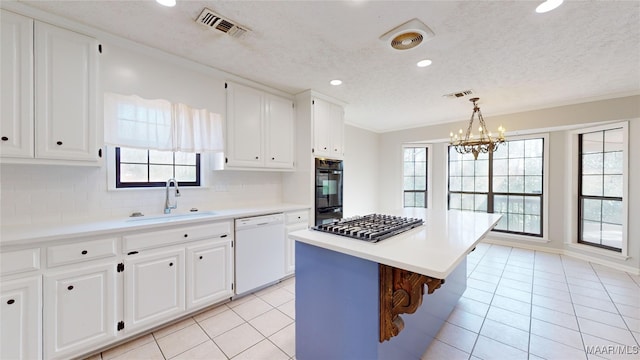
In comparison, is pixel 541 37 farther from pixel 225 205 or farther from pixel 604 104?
pixel 225 205

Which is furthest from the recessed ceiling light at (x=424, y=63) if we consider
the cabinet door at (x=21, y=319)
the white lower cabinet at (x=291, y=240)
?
the cabinet door at (x=21, y=319)

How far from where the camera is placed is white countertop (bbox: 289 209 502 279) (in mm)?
1166

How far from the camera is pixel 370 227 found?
1797mm

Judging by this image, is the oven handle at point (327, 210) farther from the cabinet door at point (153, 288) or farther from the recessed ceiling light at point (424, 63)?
the recessed ceiling light at point (424, 63)

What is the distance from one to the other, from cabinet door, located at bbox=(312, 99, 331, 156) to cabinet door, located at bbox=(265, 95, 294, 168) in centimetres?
35

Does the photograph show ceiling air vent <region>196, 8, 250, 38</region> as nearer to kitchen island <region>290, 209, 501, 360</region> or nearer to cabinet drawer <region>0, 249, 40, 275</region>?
kitchen island <region>290, 209, 501, 360</region>

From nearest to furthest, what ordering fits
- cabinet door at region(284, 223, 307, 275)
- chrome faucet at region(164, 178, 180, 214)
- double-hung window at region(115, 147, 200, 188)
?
1. double-hung window at region(115, 147, 200, 188)
2. chrome faucet at region(164, 178, 180, 214)
3. cabinet door at region(284, 223, 307, 275)

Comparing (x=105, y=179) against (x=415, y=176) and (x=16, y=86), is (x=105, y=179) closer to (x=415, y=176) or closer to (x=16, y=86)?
(x=16, y=86)

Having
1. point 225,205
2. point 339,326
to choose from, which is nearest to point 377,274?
point 339,326

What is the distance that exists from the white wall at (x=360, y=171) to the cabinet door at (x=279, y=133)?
71.3 inches

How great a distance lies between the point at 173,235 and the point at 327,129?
239 cm

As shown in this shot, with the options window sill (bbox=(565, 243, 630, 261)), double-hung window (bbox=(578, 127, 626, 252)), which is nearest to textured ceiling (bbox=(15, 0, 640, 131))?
double-hung window (bbox=(578, 127, 626, 252))

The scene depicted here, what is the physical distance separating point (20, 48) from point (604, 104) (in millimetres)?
6418

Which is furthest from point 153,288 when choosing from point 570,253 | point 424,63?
point 570,253
